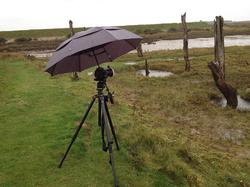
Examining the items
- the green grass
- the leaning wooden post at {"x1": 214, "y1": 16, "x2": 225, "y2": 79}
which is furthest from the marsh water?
the green grass

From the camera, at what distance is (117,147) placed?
9.85m

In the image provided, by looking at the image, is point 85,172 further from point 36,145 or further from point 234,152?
point 234,152

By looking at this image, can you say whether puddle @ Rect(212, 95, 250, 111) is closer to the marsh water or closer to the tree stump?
the tree stump

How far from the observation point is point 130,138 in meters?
11.2

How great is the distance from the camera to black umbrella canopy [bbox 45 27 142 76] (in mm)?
7172

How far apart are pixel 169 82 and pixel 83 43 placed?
2035cm

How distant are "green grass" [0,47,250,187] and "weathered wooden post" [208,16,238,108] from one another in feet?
3.44

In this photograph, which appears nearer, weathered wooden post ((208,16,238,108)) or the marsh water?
weathered wooden post ((208,16,238,108))

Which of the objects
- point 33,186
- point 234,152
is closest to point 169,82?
point 234,152

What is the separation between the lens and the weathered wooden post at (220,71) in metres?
19.5

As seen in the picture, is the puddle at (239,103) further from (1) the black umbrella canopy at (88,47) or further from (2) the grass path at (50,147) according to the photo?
(1) the black umbrella canopy at (88,47)

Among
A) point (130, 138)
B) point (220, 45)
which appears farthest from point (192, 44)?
point (130, 138)

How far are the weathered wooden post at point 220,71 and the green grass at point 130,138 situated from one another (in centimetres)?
105

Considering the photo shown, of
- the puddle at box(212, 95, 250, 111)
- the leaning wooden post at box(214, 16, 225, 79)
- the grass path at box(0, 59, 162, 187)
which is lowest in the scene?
the puddle at box(212, 95, 250, 111)
